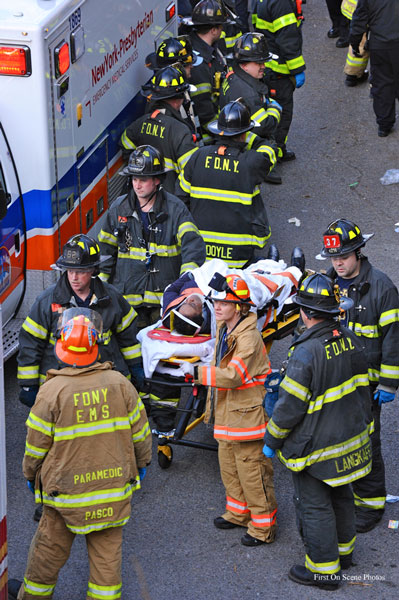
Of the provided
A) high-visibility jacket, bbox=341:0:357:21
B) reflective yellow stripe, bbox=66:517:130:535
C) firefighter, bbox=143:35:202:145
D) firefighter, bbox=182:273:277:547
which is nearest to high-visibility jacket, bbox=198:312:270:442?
firefighter, bbox=182:273:277:547

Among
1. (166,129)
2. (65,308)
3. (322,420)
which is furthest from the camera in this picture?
(166,129)

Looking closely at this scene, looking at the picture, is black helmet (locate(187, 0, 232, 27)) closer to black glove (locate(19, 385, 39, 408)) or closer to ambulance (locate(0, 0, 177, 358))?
ambulance (locate(0, 0, 177, 358))

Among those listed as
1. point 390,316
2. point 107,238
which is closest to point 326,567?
point 390,316

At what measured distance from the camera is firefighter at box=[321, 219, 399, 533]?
19.5 feet

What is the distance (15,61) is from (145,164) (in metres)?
1.09

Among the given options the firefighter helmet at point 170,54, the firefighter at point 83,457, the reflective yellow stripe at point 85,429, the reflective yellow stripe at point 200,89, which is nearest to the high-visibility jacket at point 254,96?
→ the reflective yellow stripe at point 200,89

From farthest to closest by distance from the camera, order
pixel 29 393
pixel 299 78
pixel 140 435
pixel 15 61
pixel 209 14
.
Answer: pixel 299 78, pixel 209 14, pixel 15 61, pixel 29 393, pixel 140 435

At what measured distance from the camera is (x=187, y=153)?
27.8 feet

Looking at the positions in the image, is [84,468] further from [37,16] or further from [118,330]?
[37,16]

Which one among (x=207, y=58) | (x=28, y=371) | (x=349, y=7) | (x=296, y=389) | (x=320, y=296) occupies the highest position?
(x=320, y=296)

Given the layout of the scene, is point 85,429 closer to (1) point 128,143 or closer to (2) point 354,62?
(1) point 128,143

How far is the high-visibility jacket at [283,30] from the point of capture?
417 inches

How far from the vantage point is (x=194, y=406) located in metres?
6.49

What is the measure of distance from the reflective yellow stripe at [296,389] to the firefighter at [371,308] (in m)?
0.88
